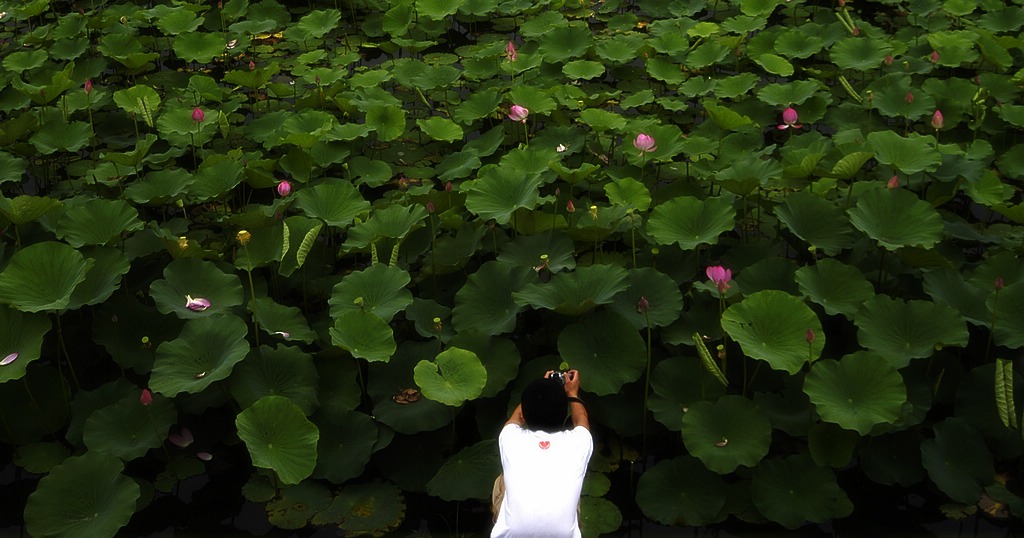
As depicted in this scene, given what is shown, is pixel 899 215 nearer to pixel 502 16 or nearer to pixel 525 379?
pixel 525 379

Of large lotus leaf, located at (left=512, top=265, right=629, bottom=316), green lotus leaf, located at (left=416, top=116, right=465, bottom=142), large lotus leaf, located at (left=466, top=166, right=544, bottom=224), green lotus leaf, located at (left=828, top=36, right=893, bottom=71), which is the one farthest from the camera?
green lotus leaf, located at (left=828, top=36, right=893, bottom=71)

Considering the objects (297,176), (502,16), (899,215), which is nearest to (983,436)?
(899,215)

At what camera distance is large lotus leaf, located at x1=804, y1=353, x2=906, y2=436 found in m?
2.66

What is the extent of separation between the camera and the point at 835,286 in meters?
3.10

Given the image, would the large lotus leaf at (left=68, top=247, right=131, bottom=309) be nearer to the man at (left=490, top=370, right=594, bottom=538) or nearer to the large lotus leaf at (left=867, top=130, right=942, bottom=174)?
the man at (left=490, top=370, right=594, bottom=538)

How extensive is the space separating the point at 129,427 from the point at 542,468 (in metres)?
1.37

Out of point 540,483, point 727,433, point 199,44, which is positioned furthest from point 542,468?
point 199,44

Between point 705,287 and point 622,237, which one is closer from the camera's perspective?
point 705,287

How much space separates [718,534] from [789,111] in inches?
74.7

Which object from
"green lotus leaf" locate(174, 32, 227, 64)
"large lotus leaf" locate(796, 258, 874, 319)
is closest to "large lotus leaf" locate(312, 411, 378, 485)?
"large lotus leaf" locate(796, 258, 874, 319)

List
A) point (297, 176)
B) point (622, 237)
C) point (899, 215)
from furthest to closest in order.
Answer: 1. point (297, 176)
2. point (622, 237)
3. point (899, 215)

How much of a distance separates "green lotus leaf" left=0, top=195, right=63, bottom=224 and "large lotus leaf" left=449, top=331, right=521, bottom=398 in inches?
55.1

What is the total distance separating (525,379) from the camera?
2.98 meters

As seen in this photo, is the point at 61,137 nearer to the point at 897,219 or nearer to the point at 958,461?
the point at 897,219
